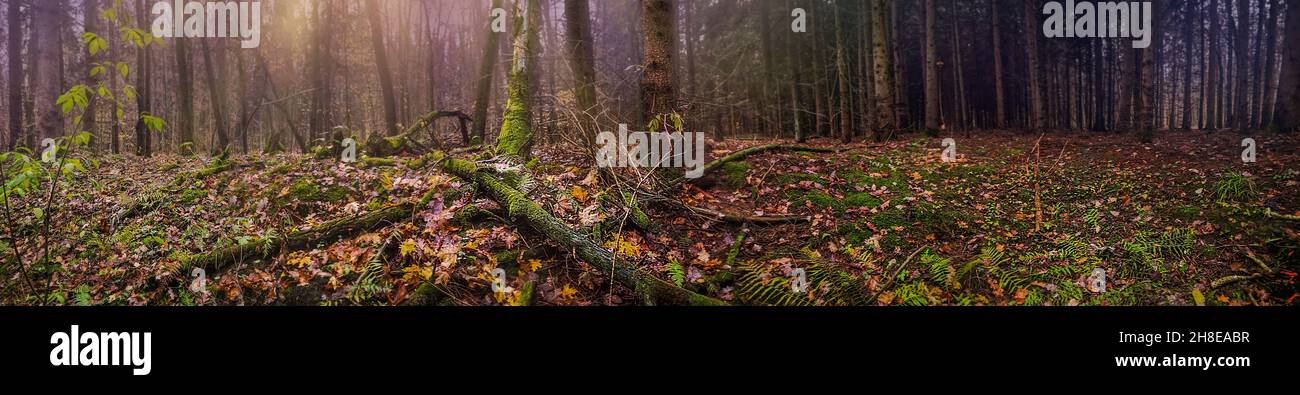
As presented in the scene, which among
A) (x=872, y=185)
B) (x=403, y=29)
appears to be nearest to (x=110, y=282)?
(x=872, y=185)

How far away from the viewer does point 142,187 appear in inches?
226

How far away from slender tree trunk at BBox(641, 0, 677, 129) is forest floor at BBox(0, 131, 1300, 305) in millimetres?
977

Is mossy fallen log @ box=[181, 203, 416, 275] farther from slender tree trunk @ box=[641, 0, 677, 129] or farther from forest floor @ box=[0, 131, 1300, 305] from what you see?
slender tree trunk @ box=[641, 0, 677, 129]

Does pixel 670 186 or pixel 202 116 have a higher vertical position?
pixel 202 116

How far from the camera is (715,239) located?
15.8ft

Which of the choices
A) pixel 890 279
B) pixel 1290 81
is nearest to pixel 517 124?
pixel 890 279

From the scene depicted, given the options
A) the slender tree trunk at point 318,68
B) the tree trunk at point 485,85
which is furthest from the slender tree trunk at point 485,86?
the slender tree trunk at point 318,68

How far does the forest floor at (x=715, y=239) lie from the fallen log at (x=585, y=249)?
0.12 m

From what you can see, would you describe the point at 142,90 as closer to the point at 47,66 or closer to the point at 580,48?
the point at 47,66

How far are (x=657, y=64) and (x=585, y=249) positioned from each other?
2539 mm

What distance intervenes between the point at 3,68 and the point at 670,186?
60.2ft

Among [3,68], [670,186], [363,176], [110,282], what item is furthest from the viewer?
[3,68]
